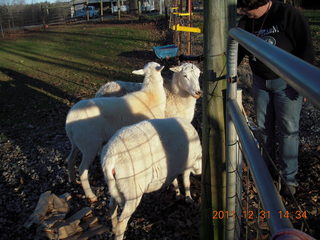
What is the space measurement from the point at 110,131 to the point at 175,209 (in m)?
1.40

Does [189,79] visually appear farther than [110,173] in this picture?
Yes

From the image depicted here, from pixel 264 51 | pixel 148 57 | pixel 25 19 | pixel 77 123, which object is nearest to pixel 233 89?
pixel 264 51

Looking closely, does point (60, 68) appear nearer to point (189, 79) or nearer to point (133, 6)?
point (189, 79)

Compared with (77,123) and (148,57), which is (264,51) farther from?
(148,57)

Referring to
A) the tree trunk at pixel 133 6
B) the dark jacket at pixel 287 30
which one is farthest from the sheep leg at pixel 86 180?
the tree trunk at pixel 133 6

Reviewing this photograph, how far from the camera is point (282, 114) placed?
10.6ft

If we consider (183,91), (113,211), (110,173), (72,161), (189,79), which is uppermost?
(189,79)

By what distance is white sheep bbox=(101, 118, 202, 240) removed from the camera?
112 inches

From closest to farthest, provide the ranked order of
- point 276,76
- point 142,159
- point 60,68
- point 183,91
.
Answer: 1. point 142,159
2. point 276,76
3. point 183,91
4. point 60,68

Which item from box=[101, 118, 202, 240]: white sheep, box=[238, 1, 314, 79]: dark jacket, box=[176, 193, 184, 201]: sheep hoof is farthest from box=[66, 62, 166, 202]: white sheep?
box=[238, 1, 314, 79]: dark jacket

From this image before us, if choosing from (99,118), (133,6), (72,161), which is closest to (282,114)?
(99,118)

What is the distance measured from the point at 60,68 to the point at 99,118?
997 cm

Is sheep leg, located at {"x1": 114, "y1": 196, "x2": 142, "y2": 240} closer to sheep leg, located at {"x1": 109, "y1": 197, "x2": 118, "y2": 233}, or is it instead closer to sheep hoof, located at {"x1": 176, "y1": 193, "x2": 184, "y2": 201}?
sheep leg, located at {"x1": 109, "y1": 197, "x2": 118, "y2": 233}

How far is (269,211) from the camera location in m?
0.97
